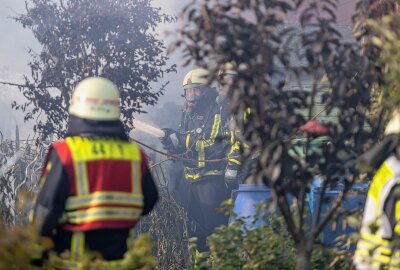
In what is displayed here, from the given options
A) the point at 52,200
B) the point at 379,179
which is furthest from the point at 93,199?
the point at 379,179

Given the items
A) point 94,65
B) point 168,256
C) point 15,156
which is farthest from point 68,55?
point 168,256

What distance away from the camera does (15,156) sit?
311 inches

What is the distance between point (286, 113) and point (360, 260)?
2.61 ft

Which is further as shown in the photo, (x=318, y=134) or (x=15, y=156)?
(x=15, y=156)

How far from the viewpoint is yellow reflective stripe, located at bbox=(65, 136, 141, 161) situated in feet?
11.3

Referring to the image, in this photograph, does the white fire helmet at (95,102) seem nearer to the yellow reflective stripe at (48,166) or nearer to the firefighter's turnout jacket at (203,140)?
the yellow reflective stripe at (48,166)

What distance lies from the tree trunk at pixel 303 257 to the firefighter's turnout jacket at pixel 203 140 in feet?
17.8

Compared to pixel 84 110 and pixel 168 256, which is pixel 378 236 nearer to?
pixel 84 110

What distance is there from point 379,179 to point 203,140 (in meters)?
5.72

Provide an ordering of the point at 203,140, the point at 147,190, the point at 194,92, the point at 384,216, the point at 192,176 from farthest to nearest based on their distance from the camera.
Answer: the point at 194,92 → the point at 192,176 → the point at 203,140 → the point at 147,190 → the point at 384,216

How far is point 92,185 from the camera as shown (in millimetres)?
3436

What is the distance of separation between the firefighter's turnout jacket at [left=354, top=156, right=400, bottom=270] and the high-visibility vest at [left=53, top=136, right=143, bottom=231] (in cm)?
112

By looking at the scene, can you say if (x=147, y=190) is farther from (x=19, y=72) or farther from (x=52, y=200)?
(x=19, y=72)

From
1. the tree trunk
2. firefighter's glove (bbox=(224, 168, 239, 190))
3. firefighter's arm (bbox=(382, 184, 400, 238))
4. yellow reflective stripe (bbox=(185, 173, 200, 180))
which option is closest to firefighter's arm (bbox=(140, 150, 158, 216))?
the tree trunk
